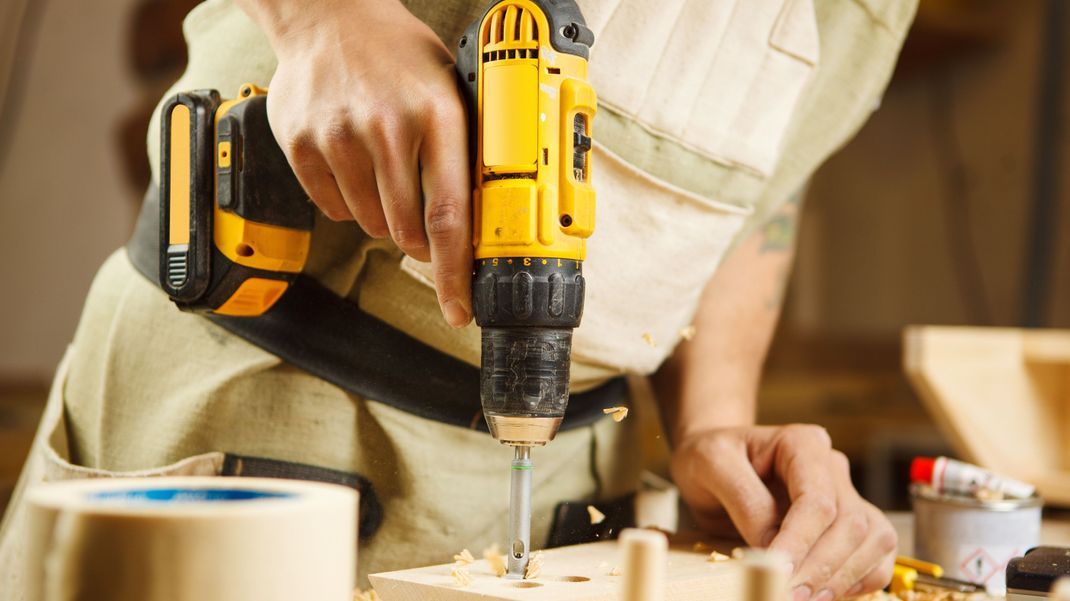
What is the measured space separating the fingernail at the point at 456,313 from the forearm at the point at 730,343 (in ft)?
1.55

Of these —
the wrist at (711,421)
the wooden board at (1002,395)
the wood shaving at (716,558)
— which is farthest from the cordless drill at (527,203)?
the wooden board at (1002,395)

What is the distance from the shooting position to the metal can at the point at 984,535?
3.11ft

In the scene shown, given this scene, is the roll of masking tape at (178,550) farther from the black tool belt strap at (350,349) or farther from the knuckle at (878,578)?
the knuckle at (878,578)

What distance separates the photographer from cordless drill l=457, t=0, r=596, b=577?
2.27ft

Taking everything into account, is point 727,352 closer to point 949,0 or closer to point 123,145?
point 123,145

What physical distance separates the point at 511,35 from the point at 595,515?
521 millimetres

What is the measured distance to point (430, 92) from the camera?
697 mm

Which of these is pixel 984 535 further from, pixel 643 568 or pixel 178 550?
pixel 178 550

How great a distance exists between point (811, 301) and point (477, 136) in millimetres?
3120

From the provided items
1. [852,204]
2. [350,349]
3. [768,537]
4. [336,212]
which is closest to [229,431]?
[350,349]

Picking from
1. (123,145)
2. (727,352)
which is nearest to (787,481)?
(727,352)

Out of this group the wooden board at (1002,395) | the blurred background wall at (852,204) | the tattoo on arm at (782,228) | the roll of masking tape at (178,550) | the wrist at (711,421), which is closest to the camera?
the roll of masking tape at (178,550)

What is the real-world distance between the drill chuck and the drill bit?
0.02 m

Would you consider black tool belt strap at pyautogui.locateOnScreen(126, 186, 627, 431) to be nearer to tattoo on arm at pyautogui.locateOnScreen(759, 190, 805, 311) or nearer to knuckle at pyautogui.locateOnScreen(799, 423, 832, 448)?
knuckle at pyautogui.locateOnScreen(799, 423, 832, 448)
